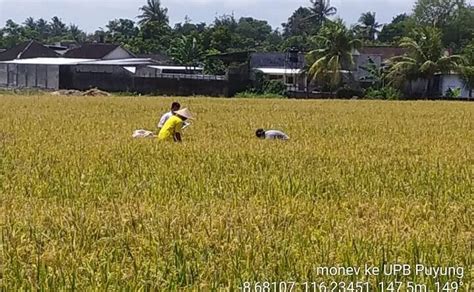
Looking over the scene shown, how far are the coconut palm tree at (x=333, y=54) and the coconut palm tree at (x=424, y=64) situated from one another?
2866 mm

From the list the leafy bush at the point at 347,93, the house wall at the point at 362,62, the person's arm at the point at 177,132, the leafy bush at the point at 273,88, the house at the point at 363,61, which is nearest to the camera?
the person's arm at the point at 177,132

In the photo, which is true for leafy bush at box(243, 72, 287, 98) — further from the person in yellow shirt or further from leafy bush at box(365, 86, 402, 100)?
the person in yellow shirt

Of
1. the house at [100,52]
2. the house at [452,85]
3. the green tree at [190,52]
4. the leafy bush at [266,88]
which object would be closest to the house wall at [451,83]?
the house at [452,85]

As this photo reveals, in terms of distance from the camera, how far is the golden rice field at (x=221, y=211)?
14.5 ft

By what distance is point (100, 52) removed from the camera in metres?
57.7

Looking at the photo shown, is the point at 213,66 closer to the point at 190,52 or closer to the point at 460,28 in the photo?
the point at 190,52

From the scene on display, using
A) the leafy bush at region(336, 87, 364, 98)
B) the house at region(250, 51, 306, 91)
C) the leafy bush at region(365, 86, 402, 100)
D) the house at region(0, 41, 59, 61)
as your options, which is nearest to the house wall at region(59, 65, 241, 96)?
the house at region(250, 51, 306, 91)

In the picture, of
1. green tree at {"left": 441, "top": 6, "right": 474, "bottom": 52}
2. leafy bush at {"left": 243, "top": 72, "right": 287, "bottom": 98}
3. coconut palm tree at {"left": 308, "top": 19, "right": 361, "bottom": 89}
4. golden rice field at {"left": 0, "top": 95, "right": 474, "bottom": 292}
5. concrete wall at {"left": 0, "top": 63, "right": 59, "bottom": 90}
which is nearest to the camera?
golden rice field at {"left": 0, "top": 95, "right": 474, "bottom": 292}

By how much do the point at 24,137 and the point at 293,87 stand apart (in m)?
34.3

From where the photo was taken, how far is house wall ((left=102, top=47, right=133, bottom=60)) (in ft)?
188

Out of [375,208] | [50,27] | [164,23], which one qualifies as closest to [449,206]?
[375,208]

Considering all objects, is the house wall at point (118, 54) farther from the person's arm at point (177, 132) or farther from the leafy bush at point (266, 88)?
the person's arm at point (177, 132)

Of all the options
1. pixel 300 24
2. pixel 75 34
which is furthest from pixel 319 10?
pixel 75 34

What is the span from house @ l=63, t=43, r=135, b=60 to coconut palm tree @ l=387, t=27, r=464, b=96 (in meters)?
24.0
